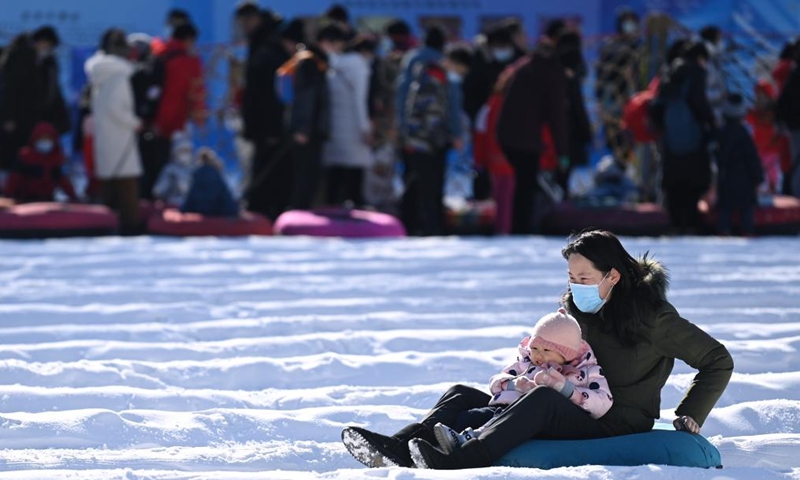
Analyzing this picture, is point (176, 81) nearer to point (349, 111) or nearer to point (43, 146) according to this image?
point (43, 146)

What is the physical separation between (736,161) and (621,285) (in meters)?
6.80

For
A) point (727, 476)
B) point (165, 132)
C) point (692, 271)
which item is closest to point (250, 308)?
point (692, 271)

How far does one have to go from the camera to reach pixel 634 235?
10820 mm

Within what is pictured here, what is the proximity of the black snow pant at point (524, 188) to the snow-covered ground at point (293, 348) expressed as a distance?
87 cm

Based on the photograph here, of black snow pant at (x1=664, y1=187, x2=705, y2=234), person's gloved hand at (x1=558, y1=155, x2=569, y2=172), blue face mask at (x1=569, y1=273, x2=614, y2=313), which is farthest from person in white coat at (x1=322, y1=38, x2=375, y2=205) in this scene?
blue face mask at (x1=569, y1=273, x2=614, y2=313)

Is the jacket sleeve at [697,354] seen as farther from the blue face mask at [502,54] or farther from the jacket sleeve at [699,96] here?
the blue face mask at [502,54]

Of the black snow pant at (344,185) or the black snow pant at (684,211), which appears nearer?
the black snow pant at (684,211)

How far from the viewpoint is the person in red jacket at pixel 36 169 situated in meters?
11.8

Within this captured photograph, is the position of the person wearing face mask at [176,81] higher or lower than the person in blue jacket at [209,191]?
higher

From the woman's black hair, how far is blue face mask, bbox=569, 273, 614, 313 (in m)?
0.03

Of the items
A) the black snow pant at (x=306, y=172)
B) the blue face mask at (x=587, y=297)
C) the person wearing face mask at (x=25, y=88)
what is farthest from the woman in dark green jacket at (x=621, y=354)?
the person wearing face mask at (x=25, y=88)

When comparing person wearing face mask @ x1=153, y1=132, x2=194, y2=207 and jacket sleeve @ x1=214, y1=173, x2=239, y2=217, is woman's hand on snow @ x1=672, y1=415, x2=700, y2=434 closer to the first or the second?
jacket sleeve @ x1=214, y1=173, x2=239, y2=217

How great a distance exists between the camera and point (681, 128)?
10578mm

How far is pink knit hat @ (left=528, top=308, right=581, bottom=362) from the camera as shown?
381 cm
